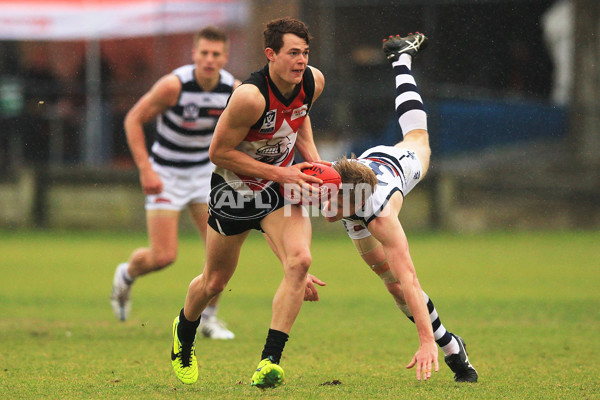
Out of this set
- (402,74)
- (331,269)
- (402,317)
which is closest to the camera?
(402,74)

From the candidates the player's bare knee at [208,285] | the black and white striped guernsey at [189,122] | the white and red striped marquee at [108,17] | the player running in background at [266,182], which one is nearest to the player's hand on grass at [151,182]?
the black and white striped guernsey at [189,122]

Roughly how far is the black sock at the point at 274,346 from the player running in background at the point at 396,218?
0.47m

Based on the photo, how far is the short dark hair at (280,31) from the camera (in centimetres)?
556

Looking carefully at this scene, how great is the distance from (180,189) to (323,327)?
1.87 m

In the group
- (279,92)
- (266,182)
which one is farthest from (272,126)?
(266,182)

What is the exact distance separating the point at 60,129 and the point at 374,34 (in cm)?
648

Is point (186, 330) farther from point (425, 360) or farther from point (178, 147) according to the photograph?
point (178, 147)

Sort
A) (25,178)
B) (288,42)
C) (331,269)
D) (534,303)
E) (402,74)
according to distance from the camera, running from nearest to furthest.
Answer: (288,42) → (402,74) → (534,303) → (331,269) → (25,178)

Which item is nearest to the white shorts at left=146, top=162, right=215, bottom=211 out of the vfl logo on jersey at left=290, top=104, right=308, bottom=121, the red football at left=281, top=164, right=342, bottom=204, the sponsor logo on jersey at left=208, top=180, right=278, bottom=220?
the sponsor logo on jersey at left=208, top=180, right=278, bottom=220

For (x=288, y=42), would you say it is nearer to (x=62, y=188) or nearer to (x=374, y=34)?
(x=374, y=34)

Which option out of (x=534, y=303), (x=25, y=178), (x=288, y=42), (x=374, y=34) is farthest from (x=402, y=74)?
(x=25, y=178)

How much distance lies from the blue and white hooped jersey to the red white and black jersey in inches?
20.4

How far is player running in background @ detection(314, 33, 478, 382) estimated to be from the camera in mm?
5316

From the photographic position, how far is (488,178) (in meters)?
17.9
